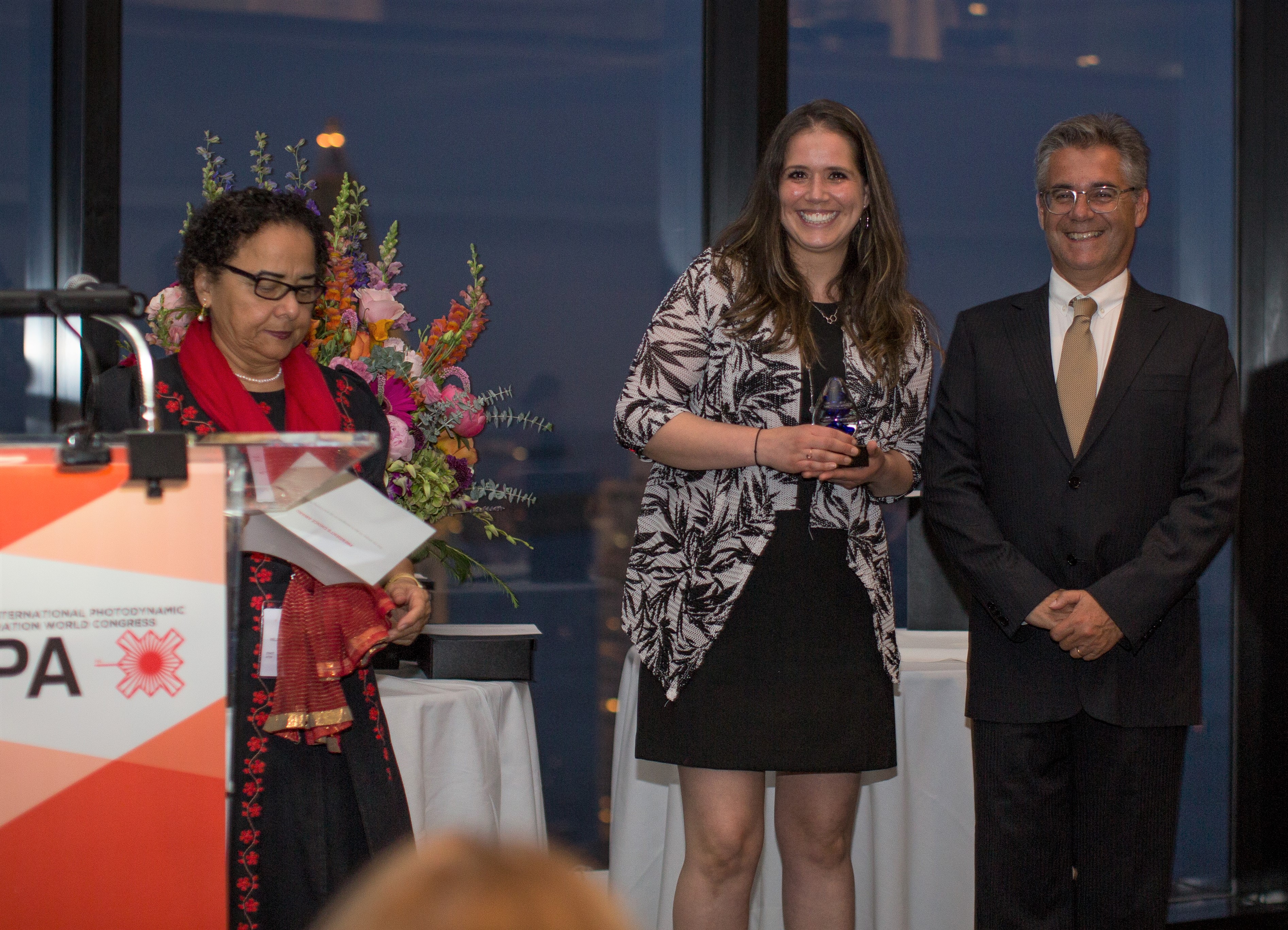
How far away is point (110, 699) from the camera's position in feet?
3.43

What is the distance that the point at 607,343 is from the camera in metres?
3.71

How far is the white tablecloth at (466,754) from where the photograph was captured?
92.0 inches

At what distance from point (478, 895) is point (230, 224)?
1566 millimetres

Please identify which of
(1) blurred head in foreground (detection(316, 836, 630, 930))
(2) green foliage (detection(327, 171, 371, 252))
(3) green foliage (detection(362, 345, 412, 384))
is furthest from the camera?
(2) green foliage (detection(327, 171, 371, 252))

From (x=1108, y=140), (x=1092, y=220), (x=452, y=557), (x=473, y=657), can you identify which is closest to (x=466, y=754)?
(x=473, y=657)

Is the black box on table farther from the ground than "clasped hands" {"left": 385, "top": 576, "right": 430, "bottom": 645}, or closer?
closer

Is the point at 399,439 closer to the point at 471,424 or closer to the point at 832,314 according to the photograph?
the point at 471,424

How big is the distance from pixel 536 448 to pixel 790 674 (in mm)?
1659

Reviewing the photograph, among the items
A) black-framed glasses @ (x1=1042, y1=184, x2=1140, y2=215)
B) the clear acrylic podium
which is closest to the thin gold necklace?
black-framed glasses @ (x1=1042, y1=184, x2=1140, y2=215)

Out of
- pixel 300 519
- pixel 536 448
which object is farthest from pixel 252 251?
pixel 536 448

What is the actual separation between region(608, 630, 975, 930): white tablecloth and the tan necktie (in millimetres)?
732

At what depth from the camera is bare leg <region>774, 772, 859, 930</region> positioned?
2217 millimetres

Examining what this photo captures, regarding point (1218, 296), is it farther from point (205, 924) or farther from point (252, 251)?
point (205, 924)

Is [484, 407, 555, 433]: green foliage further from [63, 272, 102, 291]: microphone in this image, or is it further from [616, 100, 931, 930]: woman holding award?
[63, 272, 102, 291]: microphone
